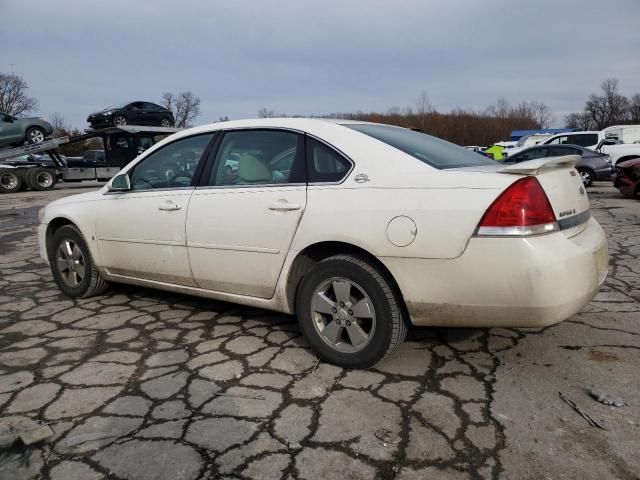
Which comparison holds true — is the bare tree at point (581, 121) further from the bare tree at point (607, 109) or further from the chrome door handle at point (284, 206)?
the chrome door handle at point (284, 206)

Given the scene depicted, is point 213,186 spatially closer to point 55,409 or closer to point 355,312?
point 355,312

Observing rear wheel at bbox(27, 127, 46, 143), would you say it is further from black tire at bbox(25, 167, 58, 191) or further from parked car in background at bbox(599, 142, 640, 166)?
parked car in background at bbox(599, 142, 640, 166)

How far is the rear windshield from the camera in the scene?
2799 millimetres

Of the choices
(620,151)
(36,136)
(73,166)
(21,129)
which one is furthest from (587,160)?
(21,129)

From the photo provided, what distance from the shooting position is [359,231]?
2594 millimetres

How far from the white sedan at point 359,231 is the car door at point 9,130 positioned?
54.0 ft

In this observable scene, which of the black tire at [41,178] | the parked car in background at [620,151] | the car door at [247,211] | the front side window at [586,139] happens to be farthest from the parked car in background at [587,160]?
the black tire at [41,178]

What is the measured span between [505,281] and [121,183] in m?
2.87

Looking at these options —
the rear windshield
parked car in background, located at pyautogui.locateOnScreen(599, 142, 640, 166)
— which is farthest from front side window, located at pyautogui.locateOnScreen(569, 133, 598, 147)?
the rear windshield

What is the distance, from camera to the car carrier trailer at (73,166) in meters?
15.9

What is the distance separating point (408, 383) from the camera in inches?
104

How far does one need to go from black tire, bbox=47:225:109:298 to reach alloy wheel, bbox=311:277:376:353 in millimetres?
2285

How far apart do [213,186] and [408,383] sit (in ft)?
5.77

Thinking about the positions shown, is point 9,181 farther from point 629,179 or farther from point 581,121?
point 581,121
